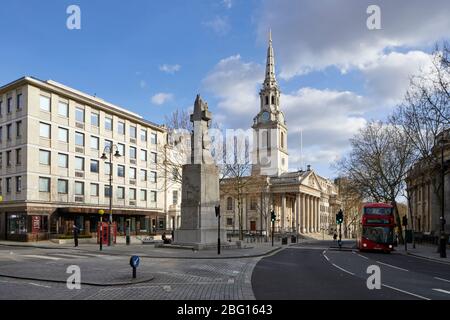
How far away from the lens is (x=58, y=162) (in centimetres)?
4938

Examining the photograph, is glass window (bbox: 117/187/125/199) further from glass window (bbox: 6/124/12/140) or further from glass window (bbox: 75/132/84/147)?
glass window (bbox: 6/124/12/140)

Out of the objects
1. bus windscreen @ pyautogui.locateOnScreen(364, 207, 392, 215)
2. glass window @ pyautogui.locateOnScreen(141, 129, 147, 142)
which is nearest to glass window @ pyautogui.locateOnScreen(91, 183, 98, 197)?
glass window @ pyautogui.locateOnScreen(141, 129, 147, 142)

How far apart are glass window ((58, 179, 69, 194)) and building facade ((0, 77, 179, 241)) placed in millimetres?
114

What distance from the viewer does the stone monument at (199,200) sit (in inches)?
1172

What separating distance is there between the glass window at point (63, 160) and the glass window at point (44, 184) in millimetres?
2691

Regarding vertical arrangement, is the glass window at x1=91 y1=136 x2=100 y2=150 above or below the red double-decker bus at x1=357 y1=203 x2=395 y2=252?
above

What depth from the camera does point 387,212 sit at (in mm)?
34062

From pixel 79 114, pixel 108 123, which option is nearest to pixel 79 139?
pixel 79 114

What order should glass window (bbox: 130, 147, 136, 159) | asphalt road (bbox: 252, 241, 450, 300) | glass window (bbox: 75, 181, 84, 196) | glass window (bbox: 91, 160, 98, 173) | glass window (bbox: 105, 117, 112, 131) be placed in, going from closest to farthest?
1. asphalt road (bbox: 252, 241, 450, 300)
2. glass window (bbox: 75, 181, 84, 196)
3. glass window (bbox: 91, 160, 98, 173)
4. glass window (bbox: 105, 117, 112, 131)
5. glass window (bbox: 130, 147, 136, 159)

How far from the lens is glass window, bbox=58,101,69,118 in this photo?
49719mm

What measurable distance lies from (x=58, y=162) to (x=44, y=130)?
406 centimetres
